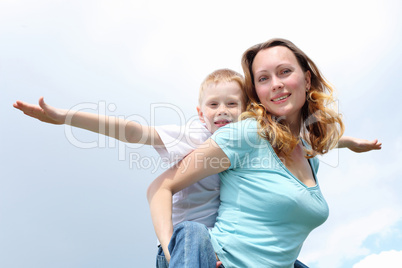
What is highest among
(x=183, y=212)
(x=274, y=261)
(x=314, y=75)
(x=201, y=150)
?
(x=314, y=75)

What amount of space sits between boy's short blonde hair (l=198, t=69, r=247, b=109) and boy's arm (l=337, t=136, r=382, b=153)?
1540 millimetres

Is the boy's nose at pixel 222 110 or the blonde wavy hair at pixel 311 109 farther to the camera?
the boy's nose at pixel 222 110

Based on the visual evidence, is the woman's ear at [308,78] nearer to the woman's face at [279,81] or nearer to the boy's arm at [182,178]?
the woman's face at [279,81]

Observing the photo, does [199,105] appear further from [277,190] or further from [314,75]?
[277,190]

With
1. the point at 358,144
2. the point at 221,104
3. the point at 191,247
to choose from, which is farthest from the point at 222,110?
the point at 358,144

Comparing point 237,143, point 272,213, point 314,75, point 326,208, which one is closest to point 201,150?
point 237,143

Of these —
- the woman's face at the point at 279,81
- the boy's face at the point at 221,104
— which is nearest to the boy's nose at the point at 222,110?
the boy's face at the point at 221,104

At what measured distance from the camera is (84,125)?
2594 millimetres

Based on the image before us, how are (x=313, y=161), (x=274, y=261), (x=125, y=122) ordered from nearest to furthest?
(x=274, y=261), (x=125, y=122), (x=313, y=161)

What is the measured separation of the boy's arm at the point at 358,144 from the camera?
430cm

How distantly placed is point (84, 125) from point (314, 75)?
2.01 m

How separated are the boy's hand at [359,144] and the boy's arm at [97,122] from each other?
2407 millimetres

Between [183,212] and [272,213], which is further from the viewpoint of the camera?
[183,212]

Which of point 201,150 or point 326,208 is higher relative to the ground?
point 201,150
